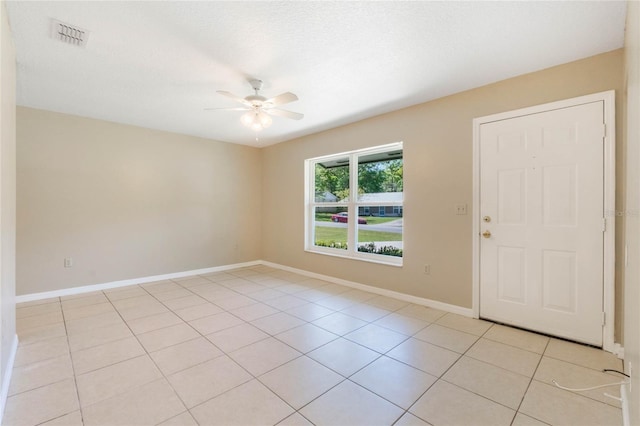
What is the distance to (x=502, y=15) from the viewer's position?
75.2 inches

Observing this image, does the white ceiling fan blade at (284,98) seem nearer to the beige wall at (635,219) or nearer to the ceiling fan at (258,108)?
the ceiling fan at (258,108)

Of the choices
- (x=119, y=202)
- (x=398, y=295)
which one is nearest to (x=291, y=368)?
(x=398, y=295)

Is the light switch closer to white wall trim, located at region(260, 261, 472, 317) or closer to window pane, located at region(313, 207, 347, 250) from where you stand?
white wall trim, located at region(260, 261, 472, 317)

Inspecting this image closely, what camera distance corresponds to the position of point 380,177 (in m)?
4.17

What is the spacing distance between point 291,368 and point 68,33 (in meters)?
3.10

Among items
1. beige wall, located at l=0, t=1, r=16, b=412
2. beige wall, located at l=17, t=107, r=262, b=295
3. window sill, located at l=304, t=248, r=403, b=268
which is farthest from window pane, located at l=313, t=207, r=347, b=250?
beige wall, located at l=0, t=1, r=16, b=412

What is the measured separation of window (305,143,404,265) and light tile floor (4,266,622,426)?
3.59 ft

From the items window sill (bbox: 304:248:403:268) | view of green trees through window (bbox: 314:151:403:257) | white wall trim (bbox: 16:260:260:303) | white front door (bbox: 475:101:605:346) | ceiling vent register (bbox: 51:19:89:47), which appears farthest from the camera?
view of green trees through window (bbox: 314:151:403:257)

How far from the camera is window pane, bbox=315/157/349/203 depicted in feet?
15.4

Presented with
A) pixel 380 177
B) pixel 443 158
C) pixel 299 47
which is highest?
pixel 299 47

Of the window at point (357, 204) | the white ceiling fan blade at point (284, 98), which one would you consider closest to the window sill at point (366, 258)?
the window at point (357, 204)

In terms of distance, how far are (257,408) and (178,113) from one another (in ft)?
12.3

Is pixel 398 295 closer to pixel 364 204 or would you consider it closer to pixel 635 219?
pixel 364 204

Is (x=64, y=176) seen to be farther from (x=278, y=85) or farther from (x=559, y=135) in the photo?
(x=559, y=135)
